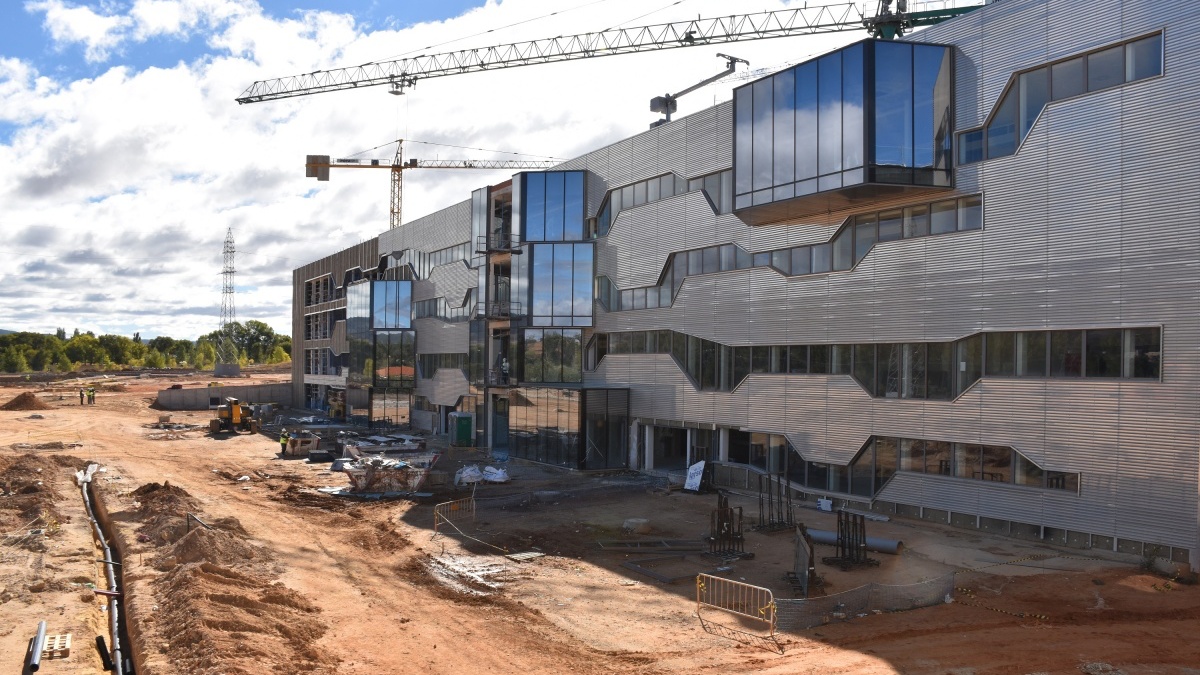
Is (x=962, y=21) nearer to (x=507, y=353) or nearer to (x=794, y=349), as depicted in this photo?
(x=794, y=349)

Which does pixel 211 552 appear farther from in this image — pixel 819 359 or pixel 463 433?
pixel 463 433

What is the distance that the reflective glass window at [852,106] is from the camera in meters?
28.4

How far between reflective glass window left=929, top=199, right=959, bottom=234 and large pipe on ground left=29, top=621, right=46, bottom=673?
1071 inches

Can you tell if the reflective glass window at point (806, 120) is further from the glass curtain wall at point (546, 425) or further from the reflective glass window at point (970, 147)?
the glass curtain wall at point (546, 425)

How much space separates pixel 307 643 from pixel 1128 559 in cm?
2152

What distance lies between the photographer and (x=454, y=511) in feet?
103

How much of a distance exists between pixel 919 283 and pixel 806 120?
7177mm

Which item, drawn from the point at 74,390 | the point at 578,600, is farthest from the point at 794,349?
the point at 74,390

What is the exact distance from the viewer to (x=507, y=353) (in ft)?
174

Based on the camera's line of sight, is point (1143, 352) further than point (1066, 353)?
No

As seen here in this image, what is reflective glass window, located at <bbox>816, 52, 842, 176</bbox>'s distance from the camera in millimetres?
29156

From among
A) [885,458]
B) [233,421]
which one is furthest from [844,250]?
[233,421]

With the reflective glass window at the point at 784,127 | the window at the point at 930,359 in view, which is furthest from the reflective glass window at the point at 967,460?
the reflective glass window at the point at 784,127

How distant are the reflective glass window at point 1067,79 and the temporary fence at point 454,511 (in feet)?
78.6
